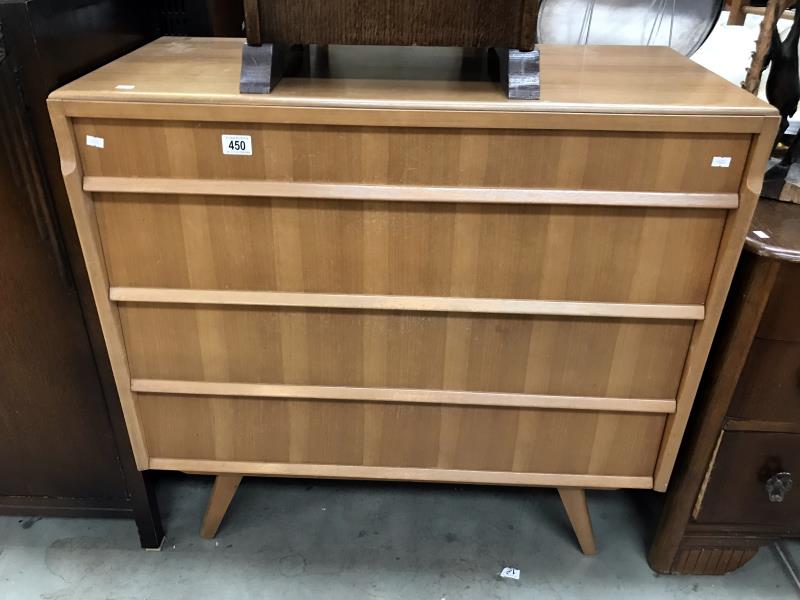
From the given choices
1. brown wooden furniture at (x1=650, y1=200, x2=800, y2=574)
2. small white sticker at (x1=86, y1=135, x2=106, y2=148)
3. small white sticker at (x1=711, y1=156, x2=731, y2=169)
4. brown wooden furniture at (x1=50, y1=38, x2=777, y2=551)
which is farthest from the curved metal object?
small white sticker at (x1=86, y1=135, x2=106, y2=148)

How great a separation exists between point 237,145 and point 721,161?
662mm

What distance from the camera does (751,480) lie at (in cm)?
118

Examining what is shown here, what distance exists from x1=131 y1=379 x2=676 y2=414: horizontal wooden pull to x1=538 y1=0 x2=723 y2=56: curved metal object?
0.77m

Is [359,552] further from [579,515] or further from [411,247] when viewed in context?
[411,247]

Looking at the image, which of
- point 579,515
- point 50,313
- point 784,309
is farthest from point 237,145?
point 579,515

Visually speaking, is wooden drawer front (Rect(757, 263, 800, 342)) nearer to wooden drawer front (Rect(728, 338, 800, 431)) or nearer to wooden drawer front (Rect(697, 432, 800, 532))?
wooden drawer front (Rect(728, 338, 800, 431))

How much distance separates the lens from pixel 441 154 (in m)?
0.91

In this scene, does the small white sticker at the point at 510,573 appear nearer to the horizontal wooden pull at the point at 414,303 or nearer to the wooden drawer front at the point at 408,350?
the wooden drawer front at the point at 408,350

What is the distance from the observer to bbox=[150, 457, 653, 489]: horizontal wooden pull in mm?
1189

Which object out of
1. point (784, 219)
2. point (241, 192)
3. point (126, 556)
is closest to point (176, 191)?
point (241, 192)

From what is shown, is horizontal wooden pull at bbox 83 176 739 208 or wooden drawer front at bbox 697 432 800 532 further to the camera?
wooden drawer front at bbox 697 432 800 532

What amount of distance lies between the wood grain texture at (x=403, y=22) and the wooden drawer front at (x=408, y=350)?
0.40m

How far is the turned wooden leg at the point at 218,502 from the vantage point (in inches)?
51.9

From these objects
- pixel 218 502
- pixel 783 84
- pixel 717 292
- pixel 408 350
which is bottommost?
pixel 218 502
